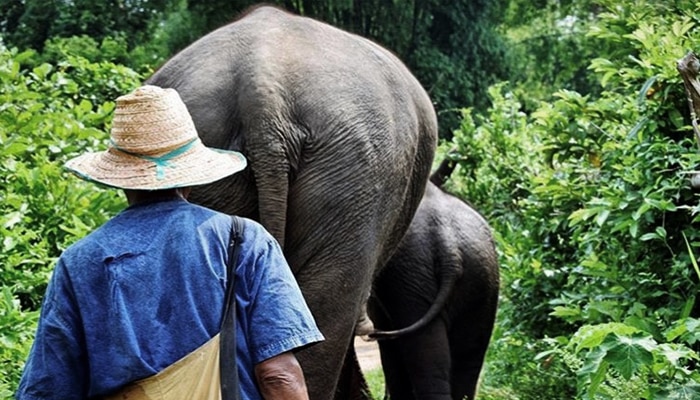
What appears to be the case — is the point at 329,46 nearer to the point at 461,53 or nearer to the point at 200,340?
the point at 200,340

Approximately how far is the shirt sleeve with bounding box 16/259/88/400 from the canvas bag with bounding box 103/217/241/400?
0.48ft

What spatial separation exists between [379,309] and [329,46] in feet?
9.51

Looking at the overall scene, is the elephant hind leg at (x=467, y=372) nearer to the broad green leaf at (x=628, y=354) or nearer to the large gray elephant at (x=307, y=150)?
the large gray elephant at (x=307, y=150)

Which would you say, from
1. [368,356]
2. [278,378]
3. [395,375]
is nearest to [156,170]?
[278,378]

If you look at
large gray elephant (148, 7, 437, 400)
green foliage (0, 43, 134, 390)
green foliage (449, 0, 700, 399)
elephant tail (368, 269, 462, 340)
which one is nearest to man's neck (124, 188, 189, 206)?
large gray elephant (148, 7, 437, 400)

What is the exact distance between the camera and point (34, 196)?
21.7ft

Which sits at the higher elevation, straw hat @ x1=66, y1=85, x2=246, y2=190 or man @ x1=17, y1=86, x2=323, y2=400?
straw hat @ x1=66, y1=85, x2=246, y2=190

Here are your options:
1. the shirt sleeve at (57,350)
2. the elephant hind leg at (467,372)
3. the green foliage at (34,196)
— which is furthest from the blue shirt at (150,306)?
the elephant hind leg at (467,372)

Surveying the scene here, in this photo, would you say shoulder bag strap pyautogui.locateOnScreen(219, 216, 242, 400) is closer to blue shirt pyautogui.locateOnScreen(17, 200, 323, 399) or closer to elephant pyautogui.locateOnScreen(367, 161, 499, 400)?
blue shirt pyautogui.locateOnScreen(17, 200, 323, 399)

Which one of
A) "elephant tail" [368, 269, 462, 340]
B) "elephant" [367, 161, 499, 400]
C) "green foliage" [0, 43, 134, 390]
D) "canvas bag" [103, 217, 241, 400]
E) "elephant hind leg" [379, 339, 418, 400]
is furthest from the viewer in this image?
"elephant hind leg" [379, 339, 418, 400]

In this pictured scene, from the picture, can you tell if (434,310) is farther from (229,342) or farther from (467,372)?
(229,342)

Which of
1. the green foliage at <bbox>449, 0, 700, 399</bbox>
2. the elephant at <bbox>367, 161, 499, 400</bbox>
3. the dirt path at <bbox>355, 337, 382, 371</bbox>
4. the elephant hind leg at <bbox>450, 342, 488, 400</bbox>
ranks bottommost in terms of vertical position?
the dirt path at <bbox>355, 337, 382, 371</bbox>

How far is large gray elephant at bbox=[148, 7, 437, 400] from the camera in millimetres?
4594

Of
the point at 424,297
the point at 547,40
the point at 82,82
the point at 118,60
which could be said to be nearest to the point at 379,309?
the point at 424,297
